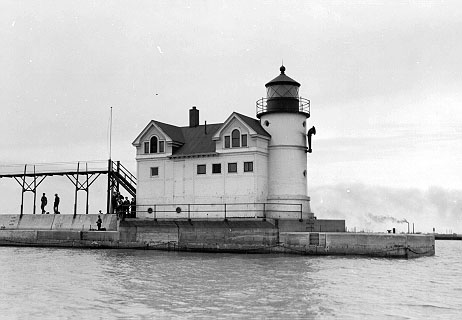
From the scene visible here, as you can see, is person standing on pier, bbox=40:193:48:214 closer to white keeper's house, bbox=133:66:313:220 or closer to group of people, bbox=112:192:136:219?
group of people, bbox=112:192:136:219

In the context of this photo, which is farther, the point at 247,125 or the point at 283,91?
the point at 283,91

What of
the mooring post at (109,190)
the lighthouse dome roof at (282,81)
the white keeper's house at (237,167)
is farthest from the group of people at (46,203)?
the lighthouse dome roof at (282,81)

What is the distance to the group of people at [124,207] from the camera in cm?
3766

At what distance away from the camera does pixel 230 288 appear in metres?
18.6

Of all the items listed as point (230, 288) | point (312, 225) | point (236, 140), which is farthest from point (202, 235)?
point (230, 288)

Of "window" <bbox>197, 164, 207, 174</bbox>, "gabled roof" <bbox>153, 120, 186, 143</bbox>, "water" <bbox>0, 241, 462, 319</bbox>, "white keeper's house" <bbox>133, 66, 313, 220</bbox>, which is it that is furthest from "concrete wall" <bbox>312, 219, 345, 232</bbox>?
"gabled roof" <bbox>153, 120, 186, 143</bbox>

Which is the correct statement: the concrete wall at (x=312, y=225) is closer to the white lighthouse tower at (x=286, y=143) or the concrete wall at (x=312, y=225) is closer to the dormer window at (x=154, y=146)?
the white lighthouse tower at (x=286, y=143)

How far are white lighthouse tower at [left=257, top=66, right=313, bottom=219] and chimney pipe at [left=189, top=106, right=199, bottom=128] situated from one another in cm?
589

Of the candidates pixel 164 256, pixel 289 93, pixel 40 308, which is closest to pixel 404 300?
pixel 40 308

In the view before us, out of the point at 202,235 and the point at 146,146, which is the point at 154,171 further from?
the point at 202,235

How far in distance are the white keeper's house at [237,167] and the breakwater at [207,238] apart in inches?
49.8

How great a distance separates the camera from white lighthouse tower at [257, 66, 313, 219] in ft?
117

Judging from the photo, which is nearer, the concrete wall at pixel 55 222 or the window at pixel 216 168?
the window at pixel 216 168

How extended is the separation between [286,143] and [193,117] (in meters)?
8.03
